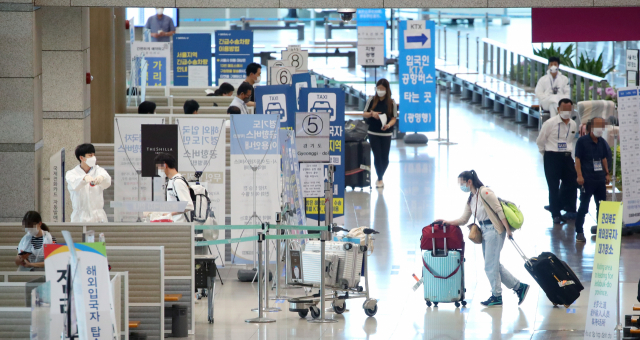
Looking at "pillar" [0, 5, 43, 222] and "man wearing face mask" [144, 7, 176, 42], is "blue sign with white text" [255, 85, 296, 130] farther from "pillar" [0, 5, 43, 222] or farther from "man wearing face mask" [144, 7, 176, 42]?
"man wearing face mask" [144, 7, 176, 42]

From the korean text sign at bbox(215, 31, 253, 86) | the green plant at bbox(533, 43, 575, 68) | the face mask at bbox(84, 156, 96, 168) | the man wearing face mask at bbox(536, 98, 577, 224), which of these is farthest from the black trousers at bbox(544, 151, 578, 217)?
the korean text sign at bbox(215, 31, 253, 86)

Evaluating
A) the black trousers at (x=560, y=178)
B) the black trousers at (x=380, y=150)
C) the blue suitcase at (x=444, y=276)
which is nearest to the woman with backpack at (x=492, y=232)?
the blue suitcase at (x=444, y=276)

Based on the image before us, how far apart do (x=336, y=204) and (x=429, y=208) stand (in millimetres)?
2734

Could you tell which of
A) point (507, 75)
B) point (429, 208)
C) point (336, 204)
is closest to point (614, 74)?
point (507, 75)

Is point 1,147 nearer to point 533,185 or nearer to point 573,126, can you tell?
point 573,126

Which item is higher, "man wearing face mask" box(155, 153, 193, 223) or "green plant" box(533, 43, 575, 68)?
"green plant" box(533, 43, 575, 68)

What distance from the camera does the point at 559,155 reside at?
1215 cm

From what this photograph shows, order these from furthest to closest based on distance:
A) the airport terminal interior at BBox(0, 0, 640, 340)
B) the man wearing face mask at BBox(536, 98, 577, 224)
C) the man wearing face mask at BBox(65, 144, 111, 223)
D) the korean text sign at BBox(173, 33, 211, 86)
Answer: the korean text sign at BBox(173, 33, 211, 86)
the man wearing face mask at BBox(536, 98, 577, 224)
the man wearing face mask at BBox(65, 144, 111, 223)
the airport terminal interior at BBox(0, 0, 640, 340)

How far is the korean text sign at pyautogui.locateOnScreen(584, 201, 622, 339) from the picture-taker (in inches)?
287

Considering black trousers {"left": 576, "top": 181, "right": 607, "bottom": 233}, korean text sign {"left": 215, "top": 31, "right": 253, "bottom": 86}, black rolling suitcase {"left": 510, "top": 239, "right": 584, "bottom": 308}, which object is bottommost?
black rolling suitcase {"left": 510, "top": 239, "right": 584, "bottom": 308}

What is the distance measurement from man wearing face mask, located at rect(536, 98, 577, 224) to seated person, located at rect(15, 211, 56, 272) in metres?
6.92

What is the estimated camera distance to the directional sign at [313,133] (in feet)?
32.3

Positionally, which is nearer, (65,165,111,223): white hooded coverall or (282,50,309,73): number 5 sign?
(65,165,111,223): white hooded coverall

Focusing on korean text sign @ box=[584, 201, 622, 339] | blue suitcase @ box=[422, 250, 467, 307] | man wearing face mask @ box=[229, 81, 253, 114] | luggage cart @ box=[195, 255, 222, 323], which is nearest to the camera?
korean text sign @ box=[584, 201, 622, 339]
